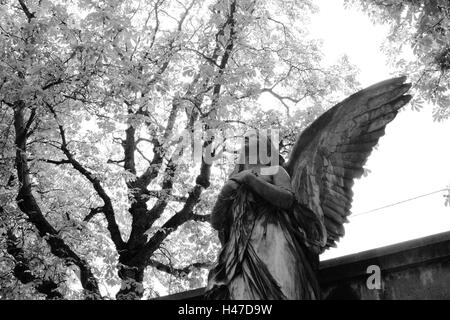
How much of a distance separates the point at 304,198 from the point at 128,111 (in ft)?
23.1

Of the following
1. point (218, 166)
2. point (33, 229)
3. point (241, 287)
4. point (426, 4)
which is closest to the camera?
point (241, 287)

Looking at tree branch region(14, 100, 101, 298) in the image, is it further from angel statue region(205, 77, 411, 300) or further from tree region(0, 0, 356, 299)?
angel statue region(205, 77, 411, 300)

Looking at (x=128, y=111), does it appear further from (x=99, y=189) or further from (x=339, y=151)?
(x=339, y=151)

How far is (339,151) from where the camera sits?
486 centimetres

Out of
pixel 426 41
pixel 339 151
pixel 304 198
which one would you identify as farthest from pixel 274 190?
pixel 426 41

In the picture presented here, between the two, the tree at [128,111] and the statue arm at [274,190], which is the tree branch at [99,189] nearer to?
the tree at [128,111]

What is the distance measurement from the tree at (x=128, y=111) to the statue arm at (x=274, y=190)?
16.5ft

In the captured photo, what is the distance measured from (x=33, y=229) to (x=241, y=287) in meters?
7.33

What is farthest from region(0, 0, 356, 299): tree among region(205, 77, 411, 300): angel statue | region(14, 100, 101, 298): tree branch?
region(205, 77, 411, 300): angel statue

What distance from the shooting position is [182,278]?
11609 millimetres

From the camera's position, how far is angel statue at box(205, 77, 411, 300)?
14.8 feet

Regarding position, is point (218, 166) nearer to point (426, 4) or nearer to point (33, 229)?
point (33, 229)

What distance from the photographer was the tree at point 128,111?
966cm

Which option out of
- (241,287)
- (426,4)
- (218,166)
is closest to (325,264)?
(241,287)
